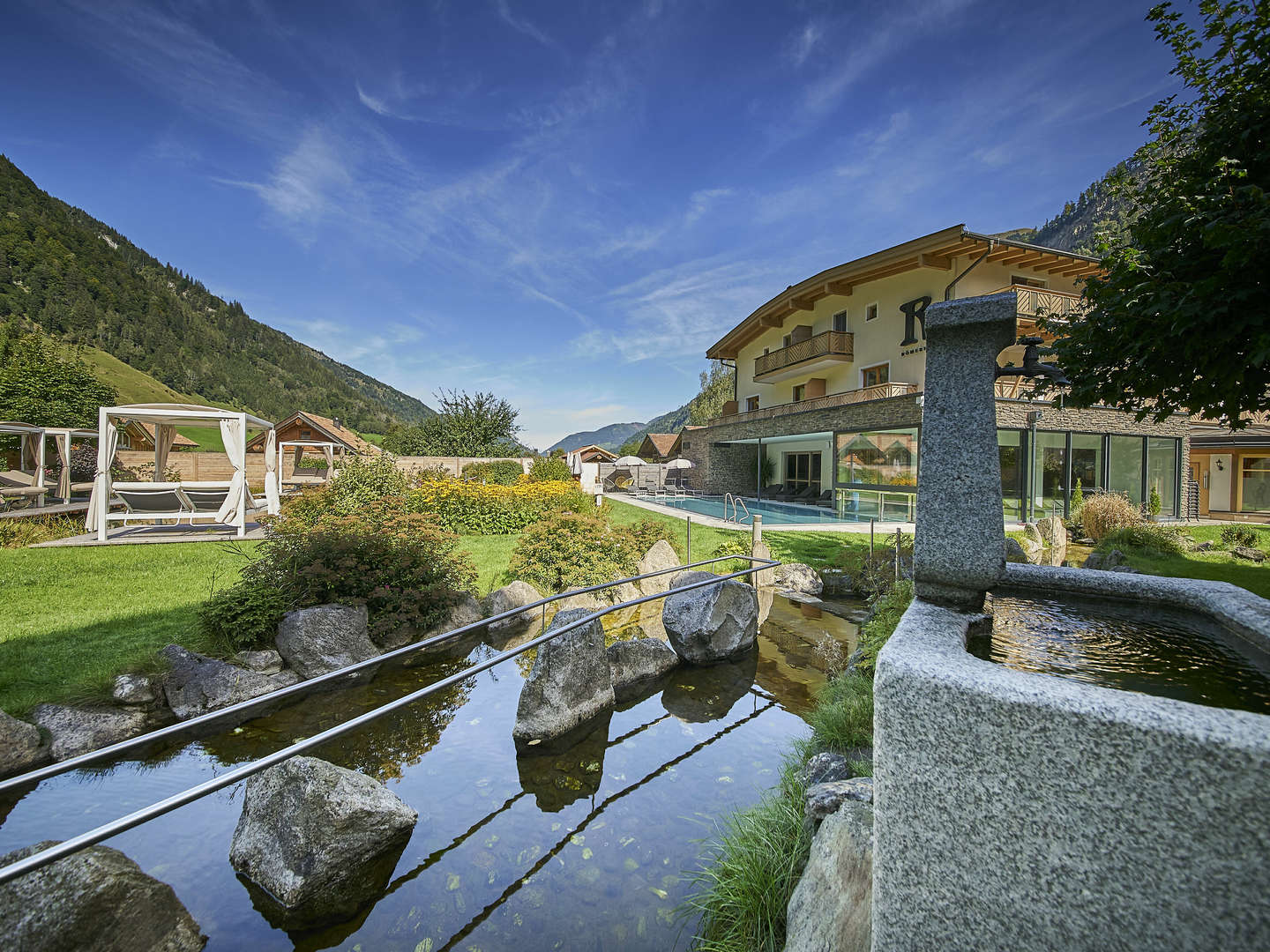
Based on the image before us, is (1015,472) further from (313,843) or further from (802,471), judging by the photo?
(313,843)

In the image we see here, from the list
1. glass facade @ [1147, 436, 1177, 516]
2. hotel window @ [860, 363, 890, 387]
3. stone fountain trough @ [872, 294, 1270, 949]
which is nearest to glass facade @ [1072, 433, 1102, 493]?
glass facade @ [1147, 436, 1177, 516]

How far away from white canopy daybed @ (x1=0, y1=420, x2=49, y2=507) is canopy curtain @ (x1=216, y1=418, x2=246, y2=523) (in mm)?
5101

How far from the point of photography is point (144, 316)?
3130 inches

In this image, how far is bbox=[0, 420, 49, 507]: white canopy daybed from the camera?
12312 millimetres

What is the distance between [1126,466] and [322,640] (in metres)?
22.5

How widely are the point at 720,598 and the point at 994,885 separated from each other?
4849 mm

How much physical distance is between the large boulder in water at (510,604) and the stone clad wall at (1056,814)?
18.5 ft

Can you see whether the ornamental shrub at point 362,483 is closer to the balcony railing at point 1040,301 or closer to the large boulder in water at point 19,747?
the large boulder in water at point 19,747

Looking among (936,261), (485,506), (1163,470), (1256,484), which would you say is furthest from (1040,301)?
(485,506)

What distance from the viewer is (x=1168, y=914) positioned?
3.51ft

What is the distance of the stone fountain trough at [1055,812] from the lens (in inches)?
39.8

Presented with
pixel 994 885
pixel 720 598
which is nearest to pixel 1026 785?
pixel 994 885

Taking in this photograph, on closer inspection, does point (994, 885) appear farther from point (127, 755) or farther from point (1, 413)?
point (1, 413)

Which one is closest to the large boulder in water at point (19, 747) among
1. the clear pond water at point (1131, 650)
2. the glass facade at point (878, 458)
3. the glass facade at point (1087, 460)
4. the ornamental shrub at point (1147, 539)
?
the clear pond water at point (1131, 650)
